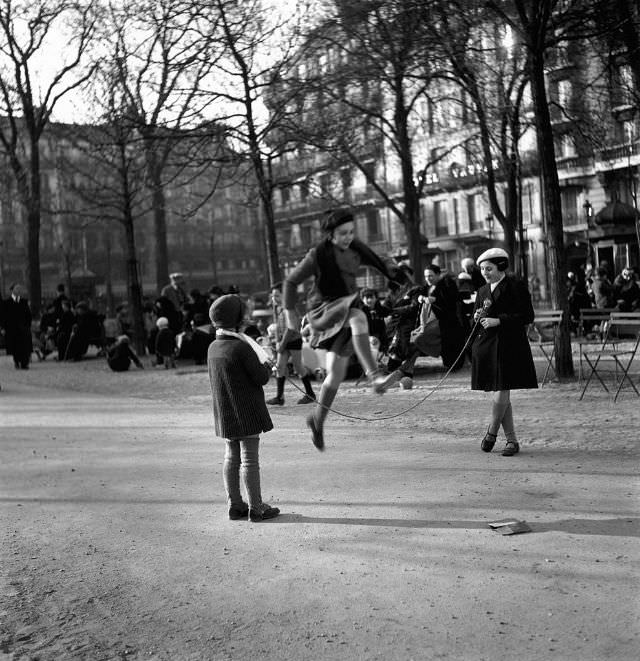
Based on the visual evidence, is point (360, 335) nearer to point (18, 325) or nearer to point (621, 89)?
point (621, 89)

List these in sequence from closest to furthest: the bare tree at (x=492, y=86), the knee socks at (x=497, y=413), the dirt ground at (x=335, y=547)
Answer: the dirt ground at (x=335, y=547), the knee socks at (x=497, y=413), the bare tree at (x=492, y=86)

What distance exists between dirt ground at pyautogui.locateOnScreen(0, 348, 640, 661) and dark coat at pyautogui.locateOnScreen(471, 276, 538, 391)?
2.48 feet

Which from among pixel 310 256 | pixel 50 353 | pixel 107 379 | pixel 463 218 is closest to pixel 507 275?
pixel 310 256

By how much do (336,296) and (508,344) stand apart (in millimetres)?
3474

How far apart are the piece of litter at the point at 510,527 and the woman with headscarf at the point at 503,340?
289 cm

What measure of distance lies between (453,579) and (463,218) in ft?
193

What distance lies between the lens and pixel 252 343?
713 centimetres

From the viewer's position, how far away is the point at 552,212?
50.8 ft

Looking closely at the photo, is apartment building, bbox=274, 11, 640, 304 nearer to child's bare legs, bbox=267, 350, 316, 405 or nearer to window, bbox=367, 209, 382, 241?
window, bbox=367, 209, 382, 241

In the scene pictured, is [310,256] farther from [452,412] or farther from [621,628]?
[452,412]

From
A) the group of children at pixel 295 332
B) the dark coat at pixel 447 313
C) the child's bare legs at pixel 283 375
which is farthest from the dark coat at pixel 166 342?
the group of children at pixel 295 332

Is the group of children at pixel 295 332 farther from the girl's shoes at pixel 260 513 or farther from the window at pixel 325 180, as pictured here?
the window at pixel 325 180

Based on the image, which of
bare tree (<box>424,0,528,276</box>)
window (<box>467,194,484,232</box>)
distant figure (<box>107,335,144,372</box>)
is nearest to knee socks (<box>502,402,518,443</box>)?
bare tree (<box>424,0,528,276</box>)

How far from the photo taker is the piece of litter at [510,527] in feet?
21.8
